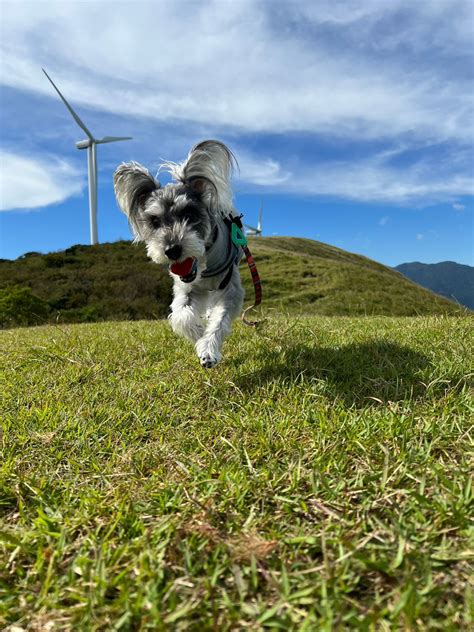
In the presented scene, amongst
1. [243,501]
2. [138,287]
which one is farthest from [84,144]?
[243,501]

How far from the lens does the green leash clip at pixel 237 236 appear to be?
6.34m

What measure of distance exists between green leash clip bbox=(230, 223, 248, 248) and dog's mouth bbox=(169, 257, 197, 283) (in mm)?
1081

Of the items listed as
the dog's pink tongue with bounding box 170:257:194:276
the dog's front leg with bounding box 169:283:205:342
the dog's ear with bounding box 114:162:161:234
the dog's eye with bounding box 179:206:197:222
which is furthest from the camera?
the dog's ear with bounding box 114:162:161:234

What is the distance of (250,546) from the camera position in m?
2.16

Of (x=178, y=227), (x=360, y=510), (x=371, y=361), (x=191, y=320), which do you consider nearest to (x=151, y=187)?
(x=178, y=227)

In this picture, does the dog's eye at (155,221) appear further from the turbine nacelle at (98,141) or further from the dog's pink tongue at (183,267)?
the turbine nacelle at (98,141)

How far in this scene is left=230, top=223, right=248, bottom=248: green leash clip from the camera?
250 inches

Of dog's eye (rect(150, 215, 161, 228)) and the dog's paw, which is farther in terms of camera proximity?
dog's eye (rect(150, 215, 161, 228))

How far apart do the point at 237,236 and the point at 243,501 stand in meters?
4.53

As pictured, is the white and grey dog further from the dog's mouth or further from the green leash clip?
the green leash clip

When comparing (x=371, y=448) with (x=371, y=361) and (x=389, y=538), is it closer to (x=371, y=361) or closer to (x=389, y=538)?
(x=389, y=538)

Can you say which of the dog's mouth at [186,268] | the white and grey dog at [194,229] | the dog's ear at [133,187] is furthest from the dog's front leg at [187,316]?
the dog's ear at [133,187]

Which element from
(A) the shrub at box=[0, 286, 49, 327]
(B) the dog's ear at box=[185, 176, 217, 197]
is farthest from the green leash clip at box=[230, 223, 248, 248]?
(A) the shrub at box=[0, 286, 49, 327]

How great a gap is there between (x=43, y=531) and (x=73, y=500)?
13.3 inches
